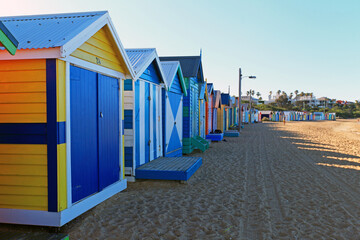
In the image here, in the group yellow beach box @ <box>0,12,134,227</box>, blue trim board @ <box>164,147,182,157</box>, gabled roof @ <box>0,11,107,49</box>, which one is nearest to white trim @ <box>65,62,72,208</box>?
yellow beach box @ <box>0,12,134,227</box>

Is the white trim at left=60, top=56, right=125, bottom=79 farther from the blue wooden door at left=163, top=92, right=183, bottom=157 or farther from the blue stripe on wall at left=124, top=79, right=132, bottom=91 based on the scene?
the blue wooden door at left=163, top=92, right=183, bottom=157

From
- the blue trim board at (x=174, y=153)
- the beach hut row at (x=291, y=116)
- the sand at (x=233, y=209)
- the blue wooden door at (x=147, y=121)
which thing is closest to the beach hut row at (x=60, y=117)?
the sand at (x=233, y=209)

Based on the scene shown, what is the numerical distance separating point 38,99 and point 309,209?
492cm

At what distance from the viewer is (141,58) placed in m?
7.45

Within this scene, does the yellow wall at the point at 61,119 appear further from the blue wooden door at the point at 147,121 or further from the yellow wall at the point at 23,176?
the blue wooden door at the point at 147,121

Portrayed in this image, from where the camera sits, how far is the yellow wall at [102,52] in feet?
15.8

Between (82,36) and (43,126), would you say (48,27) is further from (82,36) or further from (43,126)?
(43,126)

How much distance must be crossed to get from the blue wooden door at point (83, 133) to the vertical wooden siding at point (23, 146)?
0.45 meters

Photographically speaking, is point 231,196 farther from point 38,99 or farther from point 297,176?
point 38,99

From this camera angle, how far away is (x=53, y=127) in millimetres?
4012

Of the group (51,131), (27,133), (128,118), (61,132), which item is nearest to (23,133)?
(27,133)

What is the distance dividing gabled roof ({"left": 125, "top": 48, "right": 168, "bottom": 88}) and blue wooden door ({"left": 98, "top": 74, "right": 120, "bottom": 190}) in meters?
0.96

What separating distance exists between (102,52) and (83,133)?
62.6 inches

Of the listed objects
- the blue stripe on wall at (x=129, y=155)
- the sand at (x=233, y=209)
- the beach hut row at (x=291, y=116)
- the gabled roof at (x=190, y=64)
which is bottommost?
the sand at (x=233, y=209)
